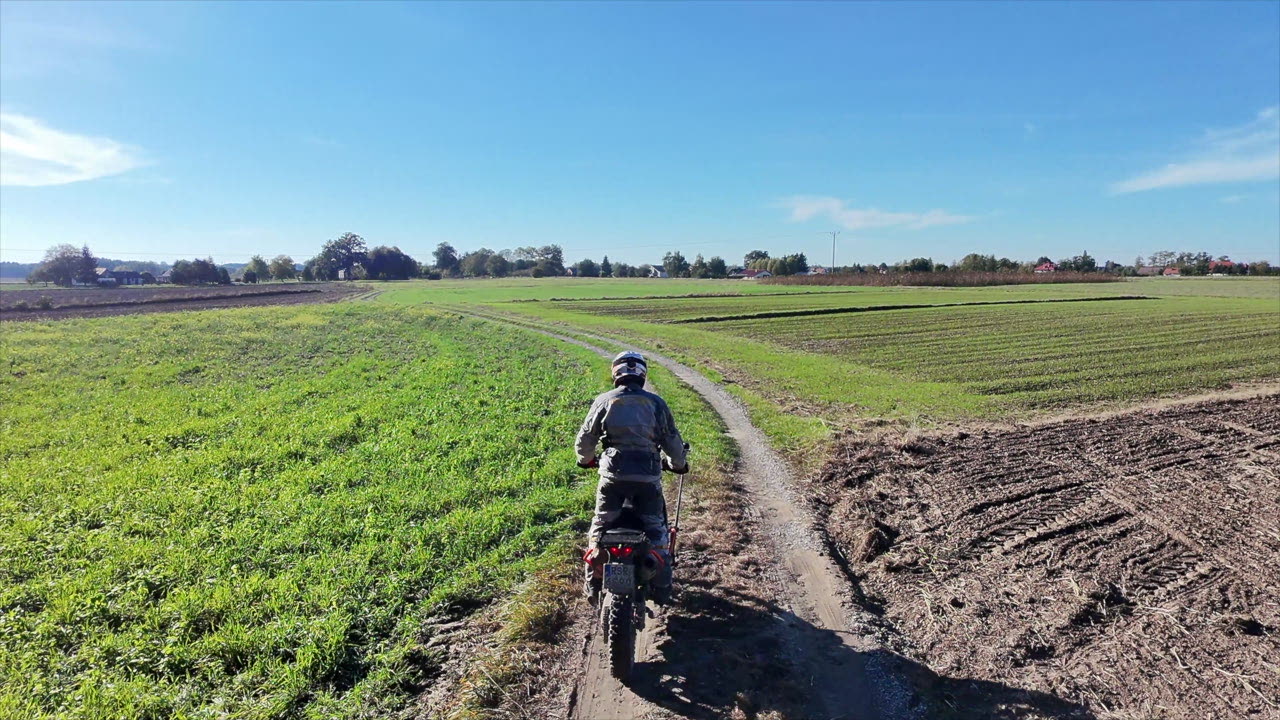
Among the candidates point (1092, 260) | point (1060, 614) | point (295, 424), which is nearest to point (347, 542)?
point (295, 424)

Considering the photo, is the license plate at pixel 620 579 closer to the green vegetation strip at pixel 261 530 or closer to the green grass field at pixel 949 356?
the green vegetation strip at pixel 261 530

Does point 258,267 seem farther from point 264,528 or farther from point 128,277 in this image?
point 264,528

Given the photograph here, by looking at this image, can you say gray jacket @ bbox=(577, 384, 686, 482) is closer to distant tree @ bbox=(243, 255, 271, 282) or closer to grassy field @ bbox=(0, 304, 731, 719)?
grassy field @ bbox=(0, 304, 731, 719)

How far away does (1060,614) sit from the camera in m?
5.51

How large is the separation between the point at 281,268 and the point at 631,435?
586ft

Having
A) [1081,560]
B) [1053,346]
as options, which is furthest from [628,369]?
[1053,346]

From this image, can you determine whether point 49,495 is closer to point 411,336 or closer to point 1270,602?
point 1270,602

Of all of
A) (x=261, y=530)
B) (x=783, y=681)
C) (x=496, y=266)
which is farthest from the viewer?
(x=496, y=266)

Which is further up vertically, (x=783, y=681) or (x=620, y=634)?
(x=620, y=634)

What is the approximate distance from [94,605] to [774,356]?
20507mm

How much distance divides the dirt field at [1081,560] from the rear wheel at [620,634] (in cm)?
236

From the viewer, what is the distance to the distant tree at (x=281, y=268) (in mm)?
154875

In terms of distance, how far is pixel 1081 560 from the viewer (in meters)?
6.52

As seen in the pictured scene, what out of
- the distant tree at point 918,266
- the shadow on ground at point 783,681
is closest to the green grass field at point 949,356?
the shadow on ground at point 783,681
